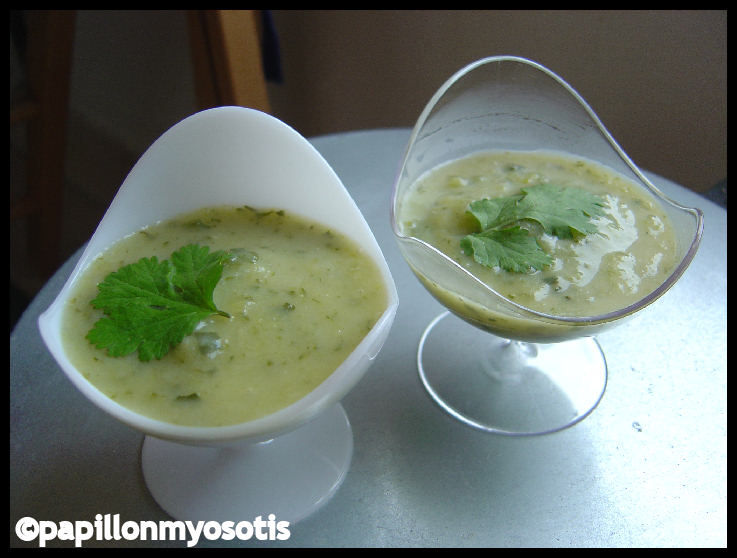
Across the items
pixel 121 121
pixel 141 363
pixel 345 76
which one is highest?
pixel 141 363

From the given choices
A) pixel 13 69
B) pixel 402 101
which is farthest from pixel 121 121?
pixel 402 101

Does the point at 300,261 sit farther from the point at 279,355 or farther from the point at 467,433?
the point at 467,433
